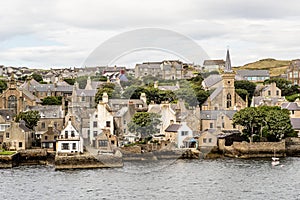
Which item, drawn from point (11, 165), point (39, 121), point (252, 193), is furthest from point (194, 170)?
point (39, 121)

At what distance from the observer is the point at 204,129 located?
2073 inches

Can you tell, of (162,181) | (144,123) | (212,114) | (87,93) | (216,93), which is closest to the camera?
(162,181)

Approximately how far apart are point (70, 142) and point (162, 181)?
11.4 meters

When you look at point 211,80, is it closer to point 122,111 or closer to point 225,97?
point 225,97

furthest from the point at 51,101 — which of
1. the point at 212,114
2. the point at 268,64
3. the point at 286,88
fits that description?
the point at 268,64

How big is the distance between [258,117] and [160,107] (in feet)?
26.7

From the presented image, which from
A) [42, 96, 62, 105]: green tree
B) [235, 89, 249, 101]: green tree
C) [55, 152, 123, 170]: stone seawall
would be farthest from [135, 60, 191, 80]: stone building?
[55, 152, 123, 170]: stone seawall

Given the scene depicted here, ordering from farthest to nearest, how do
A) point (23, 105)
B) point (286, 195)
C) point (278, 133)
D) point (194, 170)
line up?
point (23, 105), point (278, 133), point (194, 170), point (286, 195)

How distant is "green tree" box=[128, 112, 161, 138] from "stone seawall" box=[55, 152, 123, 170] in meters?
6.10

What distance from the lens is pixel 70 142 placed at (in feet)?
144

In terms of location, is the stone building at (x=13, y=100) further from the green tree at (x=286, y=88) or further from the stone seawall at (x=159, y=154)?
the green tree at (x=286, y=88)

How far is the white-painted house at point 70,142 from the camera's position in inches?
1715

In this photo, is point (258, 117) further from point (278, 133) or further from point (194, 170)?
point (194, 170)

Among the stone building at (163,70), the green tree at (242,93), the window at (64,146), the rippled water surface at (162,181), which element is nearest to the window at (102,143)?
the window at (64,146)
